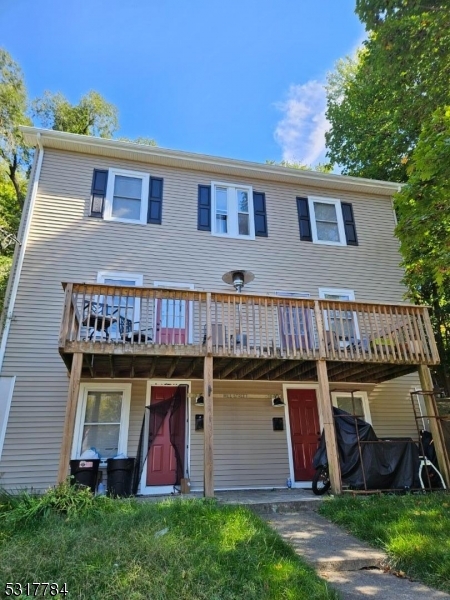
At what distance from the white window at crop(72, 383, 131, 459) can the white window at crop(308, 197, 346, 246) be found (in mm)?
6433

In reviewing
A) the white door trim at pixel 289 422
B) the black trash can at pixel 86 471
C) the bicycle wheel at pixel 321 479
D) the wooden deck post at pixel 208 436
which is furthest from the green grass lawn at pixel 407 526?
the black trash can at pixel 86 471

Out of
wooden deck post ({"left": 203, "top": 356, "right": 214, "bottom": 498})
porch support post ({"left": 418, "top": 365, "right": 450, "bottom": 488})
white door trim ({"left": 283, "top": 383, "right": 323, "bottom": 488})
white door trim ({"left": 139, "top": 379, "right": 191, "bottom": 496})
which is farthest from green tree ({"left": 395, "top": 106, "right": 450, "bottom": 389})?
white door trim ({"left": 139, "top": 379, "right": 191, "bottom": 496})

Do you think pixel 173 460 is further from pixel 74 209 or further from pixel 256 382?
pixel 74 209

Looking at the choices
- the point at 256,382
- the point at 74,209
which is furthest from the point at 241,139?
the point at 256,382

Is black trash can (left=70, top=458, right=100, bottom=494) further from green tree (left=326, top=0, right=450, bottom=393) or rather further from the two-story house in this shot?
green tree (left=326, top=0, right=450, bottom=393)

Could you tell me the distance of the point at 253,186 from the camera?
404 inches

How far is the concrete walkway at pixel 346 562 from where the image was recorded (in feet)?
10.5

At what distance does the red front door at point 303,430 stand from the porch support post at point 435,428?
238 centimetres

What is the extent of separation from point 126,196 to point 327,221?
18.2ft

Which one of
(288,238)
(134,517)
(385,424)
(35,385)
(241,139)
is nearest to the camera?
(134,517)

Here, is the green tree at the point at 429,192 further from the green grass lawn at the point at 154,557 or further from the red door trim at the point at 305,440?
the green grass lawn at the point at 154,557

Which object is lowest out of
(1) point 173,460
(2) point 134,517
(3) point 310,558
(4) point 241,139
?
(3) point 310,558

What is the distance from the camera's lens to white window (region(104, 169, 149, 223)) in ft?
29.8

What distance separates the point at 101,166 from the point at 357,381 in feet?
27.2
